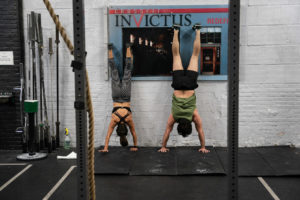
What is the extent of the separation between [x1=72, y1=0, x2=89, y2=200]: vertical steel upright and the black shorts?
130 inches

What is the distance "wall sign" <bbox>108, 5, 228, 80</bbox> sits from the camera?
5.23m

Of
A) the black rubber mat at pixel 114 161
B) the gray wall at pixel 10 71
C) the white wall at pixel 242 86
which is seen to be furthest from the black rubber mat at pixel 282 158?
the gray wall at pixel 10 71

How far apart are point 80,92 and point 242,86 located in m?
3.99

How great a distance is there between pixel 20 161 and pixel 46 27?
2.19 meters

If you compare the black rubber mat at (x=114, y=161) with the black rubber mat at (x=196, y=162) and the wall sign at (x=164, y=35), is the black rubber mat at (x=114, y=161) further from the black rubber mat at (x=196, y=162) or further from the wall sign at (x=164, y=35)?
the wall sign at (x=164, y=35)

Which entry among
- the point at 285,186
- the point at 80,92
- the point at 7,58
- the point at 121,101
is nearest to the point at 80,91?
the point at 80,92

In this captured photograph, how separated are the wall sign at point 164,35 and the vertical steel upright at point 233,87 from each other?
3.45 m

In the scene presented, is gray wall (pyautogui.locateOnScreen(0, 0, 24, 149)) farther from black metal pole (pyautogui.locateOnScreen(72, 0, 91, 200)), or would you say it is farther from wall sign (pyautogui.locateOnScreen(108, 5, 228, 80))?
black metal pole (pyautogui.locateOnScreen(72, 0, 91, 200))

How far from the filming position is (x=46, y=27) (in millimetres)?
5352

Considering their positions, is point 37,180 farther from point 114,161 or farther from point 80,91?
point 80,91

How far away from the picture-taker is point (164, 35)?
529 cm

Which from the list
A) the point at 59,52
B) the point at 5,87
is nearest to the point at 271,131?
the point at 59,52

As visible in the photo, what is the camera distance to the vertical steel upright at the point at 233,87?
70.1 inches

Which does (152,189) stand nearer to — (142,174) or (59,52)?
(142,174)
